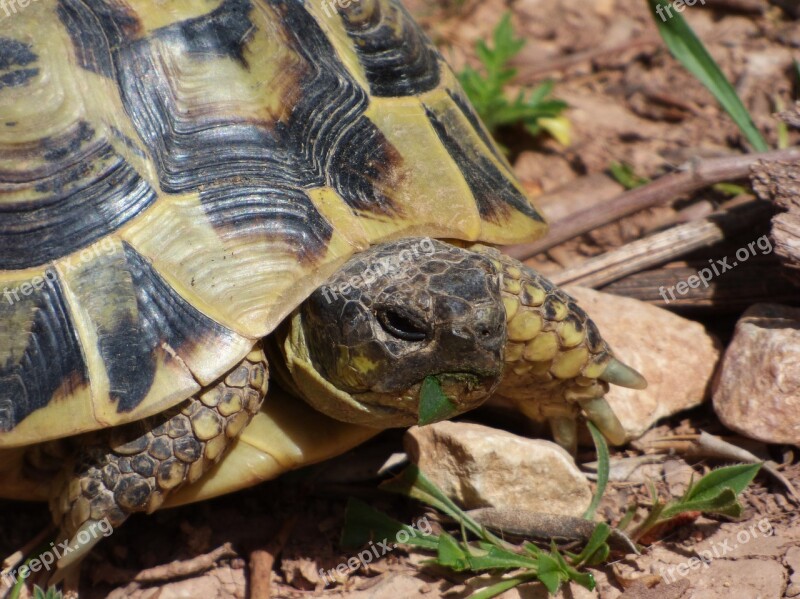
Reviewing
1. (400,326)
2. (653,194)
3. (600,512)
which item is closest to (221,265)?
(400,326)

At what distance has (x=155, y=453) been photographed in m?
2.64

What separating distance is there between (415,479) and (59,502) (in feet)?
3.60

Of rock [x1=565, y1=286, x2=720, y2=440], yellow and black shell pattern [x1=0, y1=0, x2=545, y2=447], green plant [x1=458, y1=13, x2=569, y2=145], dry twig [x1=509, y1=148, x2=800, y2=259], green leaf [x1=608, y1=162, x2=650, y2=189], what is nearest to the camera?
yellow and black shell pattern [x1=0, y1=0, x2=545, y2=447]

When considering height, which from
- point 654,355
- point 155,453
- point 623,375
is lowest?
point 654,355

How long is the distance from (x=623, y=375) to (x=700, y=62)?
1880 millimetres

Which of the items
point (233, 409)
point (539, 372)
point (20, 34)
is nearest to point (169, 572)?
point (233, 409)

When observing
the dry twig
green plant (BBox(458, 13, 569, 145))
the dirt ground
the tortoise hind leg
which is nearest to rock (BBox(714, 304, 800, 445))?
the dirt ground

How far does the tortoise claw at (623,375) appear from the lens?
305 cm

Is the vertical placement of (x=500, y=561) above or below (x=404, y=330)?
below

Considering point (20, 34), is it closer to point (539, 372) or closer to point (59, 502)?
point (59, 502)

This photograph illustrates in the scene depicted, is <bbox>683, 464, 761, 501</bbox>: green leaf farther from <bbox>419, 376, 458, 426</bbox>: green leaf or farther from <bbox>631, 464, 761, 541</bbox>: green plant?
<bbox>419, 376, 458, 426</bbox>: green leaf

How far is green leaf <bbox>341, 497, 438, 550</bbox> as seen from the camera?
2.92 meters

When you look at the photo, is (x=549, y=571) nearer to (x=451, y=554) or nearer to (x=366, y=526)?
(x=451, y=554)

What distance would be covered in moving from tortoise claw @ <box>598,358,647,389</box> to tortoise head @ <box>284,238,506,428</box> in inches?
24.5
